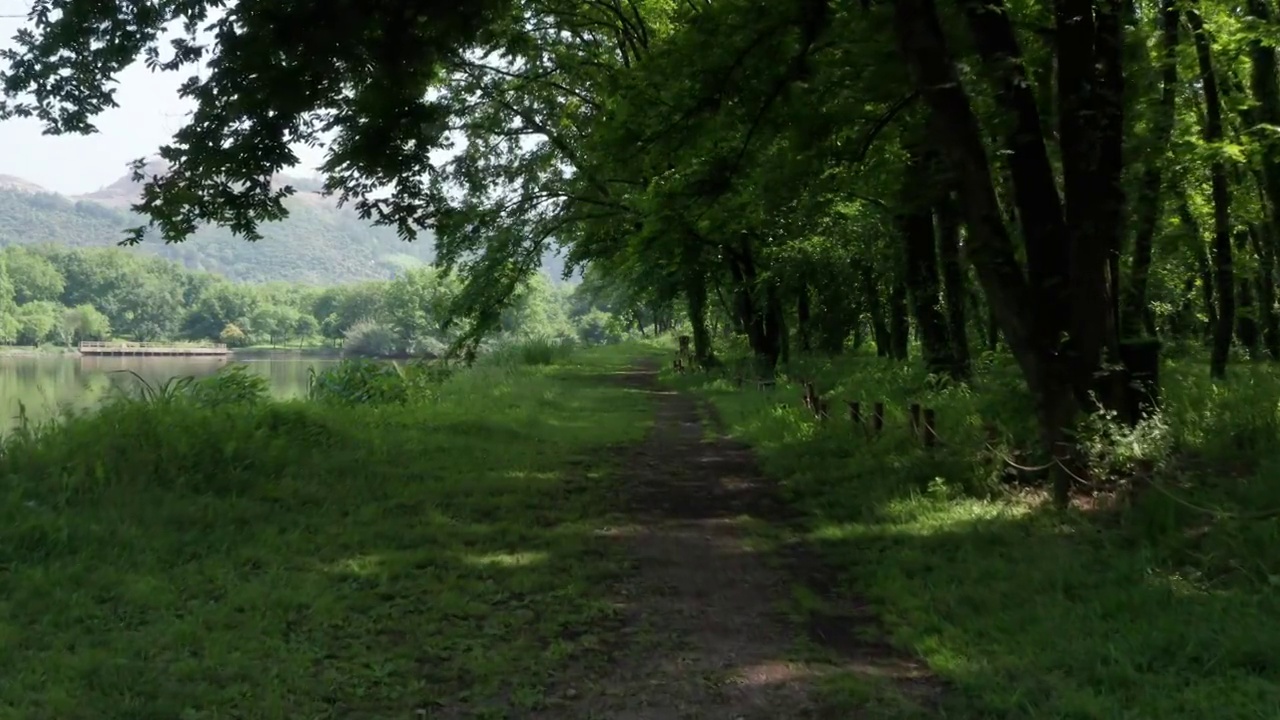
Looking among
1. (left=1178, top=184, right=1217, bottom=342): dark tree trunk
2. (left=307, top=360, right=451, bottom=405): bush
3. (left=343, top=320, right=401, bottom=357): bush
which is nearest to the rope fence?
(left=307, top=360, right=451, bottom=405): bush

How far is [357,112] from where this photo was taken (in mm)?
10367

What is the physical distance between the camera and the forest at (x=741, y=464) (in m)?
4.96

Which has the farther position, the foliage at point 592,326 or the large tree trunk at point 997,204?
the foliage at point 592,326

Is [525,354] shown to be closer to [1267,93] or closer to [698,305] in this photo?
[698,305]

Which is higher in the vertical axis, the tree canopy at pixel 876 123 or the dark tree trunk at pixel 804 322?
the tree canopy at pixel 876 123

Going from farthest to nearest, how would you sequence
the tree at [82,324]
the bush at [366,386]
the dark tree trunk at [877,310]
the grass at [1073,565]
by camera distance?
the tree at [82,324], the dark tree trunk at [877,310], the bush at [366,386], the grass at [1073,565]

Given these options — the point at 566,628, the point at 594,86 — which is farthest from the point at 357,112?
the point at 594,86

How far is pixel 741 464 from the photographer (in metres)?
13.3

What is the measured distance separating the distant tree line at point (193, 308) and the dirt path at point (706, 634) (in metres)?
18.0

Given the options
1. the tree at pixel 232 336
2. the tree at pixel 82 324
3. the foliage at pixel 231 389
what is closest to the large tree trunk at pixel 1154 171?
the foliage at pixel 231 389

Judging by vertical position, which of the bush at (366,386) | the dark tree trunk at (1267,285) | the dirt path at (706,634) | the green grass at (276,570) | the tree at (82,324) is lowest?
the dirt path at (706,634)

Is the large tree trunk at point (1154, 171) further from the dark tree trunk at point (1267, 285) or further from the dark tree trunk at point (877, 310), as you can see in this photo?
the dark tree trunk at point (877, 310)

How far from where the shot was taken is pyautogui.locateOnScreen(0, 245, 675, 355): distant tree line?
1367 inches

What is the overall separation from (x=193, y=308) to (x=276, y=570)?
5104cm
